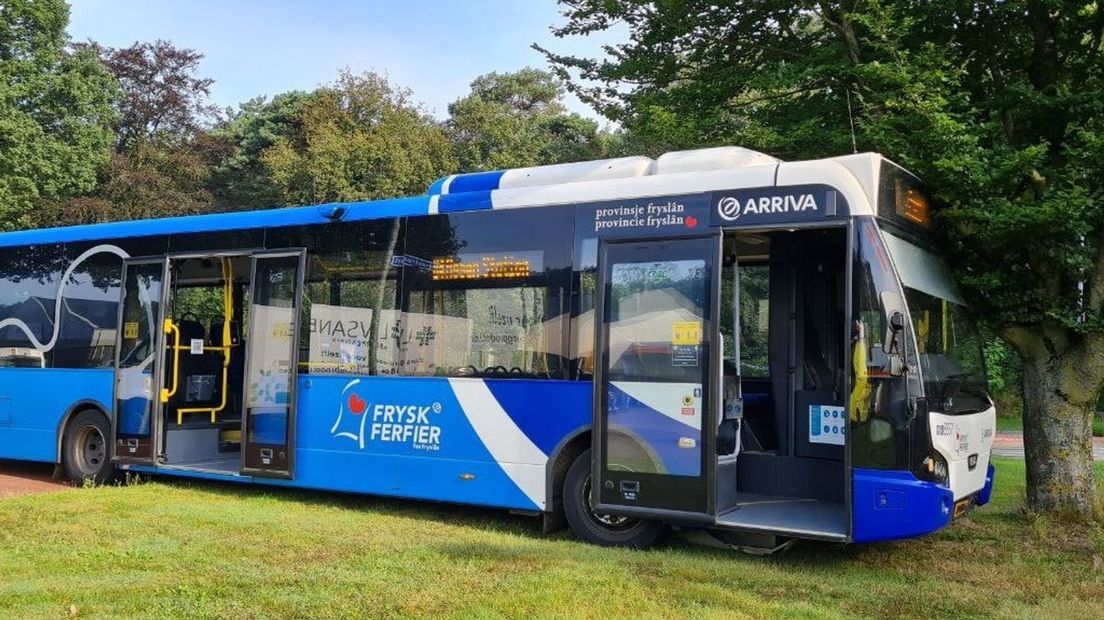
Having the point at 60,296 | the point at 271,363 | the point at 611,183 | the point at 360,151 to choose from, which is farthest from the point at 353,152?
the point at 611,183

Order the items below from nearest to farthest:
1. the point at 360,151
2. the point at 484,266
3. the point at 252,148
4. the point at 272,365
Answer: the point at 484,266 < the point at 272,365 < the point at 360,151 < the point at 252,148

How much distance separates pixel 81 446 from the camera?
37.6 ft

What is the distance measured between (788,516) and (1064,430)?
344 cm

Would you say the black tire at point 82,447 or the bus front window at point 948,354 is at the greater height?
the bus front window at point 948,354

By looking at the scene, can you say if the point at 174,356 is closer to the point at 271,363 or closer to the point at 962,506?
the point at 271,363

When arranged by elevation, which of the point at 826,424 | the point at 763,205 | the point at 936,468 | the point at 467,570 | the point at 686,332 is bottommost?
the point at 467,570

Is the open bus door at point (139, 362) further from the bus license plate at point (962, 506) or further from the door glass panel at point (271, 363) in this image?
the bus license plate at point (962, 506)

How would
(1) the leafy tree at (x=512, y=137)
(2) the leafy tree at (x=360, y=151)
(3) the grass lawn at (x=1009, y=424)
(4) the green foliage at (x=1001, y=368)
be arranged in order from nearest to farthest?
(4) the green foliage at (x=1001, y=368), (3) the grass lawn at (x=1009, y=424), (2) the leafy tree at (x=360, y=151), (1) the leafy tree at (x=512, y=137)

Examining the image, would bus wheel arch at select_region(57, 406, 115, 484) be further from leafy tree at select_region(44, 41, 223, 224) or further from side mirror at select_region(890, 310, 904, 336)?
leafy tree at select_region(44, 41, 223, 224)

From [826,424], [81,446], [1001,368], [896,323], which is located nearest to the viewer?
[896,323]

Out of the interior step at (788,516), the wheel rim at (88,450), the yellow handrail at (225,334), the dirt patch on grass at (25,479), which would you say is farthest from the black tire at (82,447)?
the interior step at (788,516)

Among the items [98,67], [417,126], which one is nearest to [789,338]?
[417,126]

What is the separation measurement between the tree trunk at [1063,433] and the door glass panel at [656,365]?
392cm

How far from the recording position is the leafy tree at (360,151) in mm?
31062
